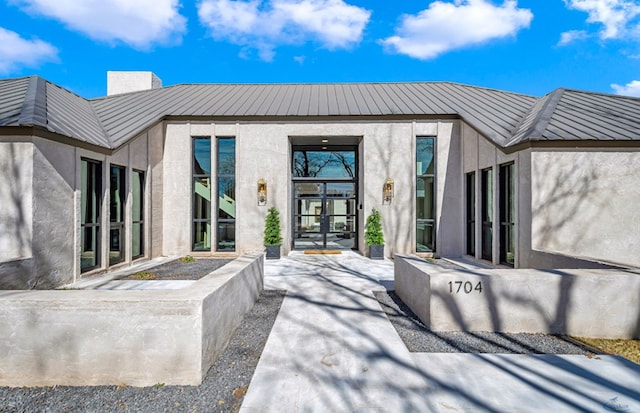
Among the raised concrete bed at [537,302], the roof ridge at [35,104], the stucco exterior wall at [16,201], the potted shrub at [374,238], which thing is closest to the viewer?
the raised concrete bed at [537,302]

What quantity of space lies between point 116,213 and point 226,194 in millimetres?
3422

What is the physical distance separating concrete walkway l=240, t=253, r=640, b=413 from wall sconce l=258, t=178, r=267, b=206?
641 centimetres

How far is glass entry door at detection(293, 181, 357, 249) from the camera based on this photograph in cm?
1225

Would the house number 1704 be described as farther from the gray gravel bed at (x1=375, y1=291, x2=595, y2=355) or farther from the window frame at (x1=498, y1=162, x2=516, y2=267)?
the window frame at (x1=498, y1=162, x2=516, y2=267)

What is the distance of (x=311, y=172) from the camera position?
42.2ft

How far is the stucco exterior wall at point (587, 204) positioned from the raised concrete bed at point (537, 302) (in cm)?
261

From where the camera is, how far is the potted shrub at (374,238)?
1028cm

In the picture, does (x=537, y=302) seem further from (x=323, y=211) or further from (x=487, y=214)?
(x=323, y=211)

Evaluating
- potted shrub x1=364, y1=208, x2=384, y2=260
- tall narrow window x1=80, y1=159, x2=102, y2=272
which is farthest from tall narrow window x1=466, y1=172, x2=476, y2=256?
tall narrow window x1=80, y1=159, x2=102, y2=272

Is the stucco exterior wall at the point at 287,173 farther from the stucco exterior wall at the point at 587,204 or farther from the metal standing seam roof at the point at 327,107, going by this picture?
the stucco exterior wall at the point at 587,204

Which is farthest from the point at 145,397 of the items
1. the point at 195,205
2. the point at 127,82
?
the point at 127,82

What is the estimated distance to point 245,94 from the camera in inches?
537

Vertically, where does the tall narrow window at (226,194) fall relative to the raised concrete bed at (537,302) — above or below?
above

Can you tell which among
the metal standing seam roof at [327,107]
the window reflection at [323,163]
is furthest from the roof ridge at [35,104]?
the window reflection at [323,163]
